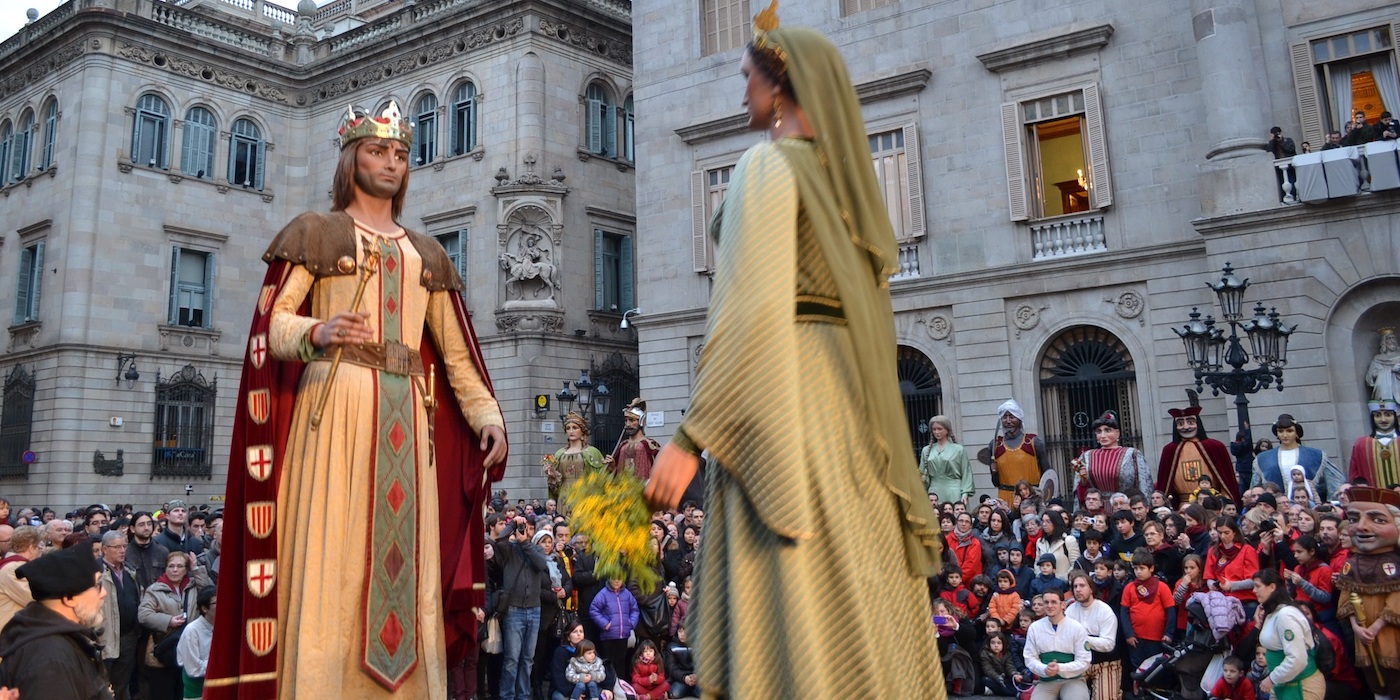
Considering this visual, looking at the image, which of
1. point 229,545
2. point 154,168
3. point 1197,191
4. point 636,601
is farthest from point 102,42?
point 229,545

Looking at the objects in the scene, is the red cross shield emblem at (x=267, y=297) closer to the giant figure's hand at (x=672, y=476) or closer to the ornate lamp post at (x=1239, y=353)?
the giant figure's hand at (x=672, y=476)

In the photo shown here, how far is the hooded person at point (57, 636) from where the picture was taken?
4215mm

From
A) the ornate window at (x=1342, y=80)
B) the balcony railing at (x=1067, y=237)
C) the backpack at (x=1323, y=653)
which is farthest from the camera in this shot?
the balcony railing at (x=1067, y=237)

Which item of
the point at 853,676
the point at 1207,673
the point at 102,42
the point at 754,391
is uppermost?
the point at 102,42

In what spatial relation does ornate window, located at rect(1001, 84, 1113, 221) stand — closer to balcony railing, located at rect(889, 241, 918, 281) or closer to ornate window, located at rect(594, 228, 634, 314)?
balcony railing, located at rect(889, 241, 918, 281)

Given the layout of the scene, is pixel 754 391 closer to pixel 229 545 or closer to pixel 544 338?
pixel 229 545

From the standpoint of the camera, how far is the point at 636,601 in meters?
11.9

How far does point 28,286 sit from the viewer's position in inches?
1188

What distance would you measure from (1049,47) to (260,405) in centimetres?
1785

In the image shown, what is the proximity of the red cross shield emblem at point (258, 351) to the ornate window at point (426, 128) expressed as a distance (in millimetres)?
27020

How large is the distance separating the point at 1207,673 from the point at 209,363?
28.2 m

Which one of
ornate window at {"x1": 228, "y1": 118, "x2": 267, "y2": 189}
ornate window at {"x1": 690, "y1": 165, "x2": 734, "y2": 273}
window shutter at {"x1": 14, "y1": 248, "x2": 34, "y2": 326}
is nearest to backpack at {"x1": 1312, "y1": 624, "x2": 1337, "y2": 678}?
ornate window at {"x1": 690, "y1": 165, "x2": 734, "y2": 273}

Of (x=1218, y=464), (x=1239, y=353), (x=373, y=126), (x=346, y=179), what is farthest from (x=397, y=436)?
(x=1239, y=353)

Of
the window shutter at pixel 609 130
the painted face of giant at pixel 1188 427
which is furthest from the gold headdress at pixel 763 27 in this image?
the window shutter at pixel 609 130
